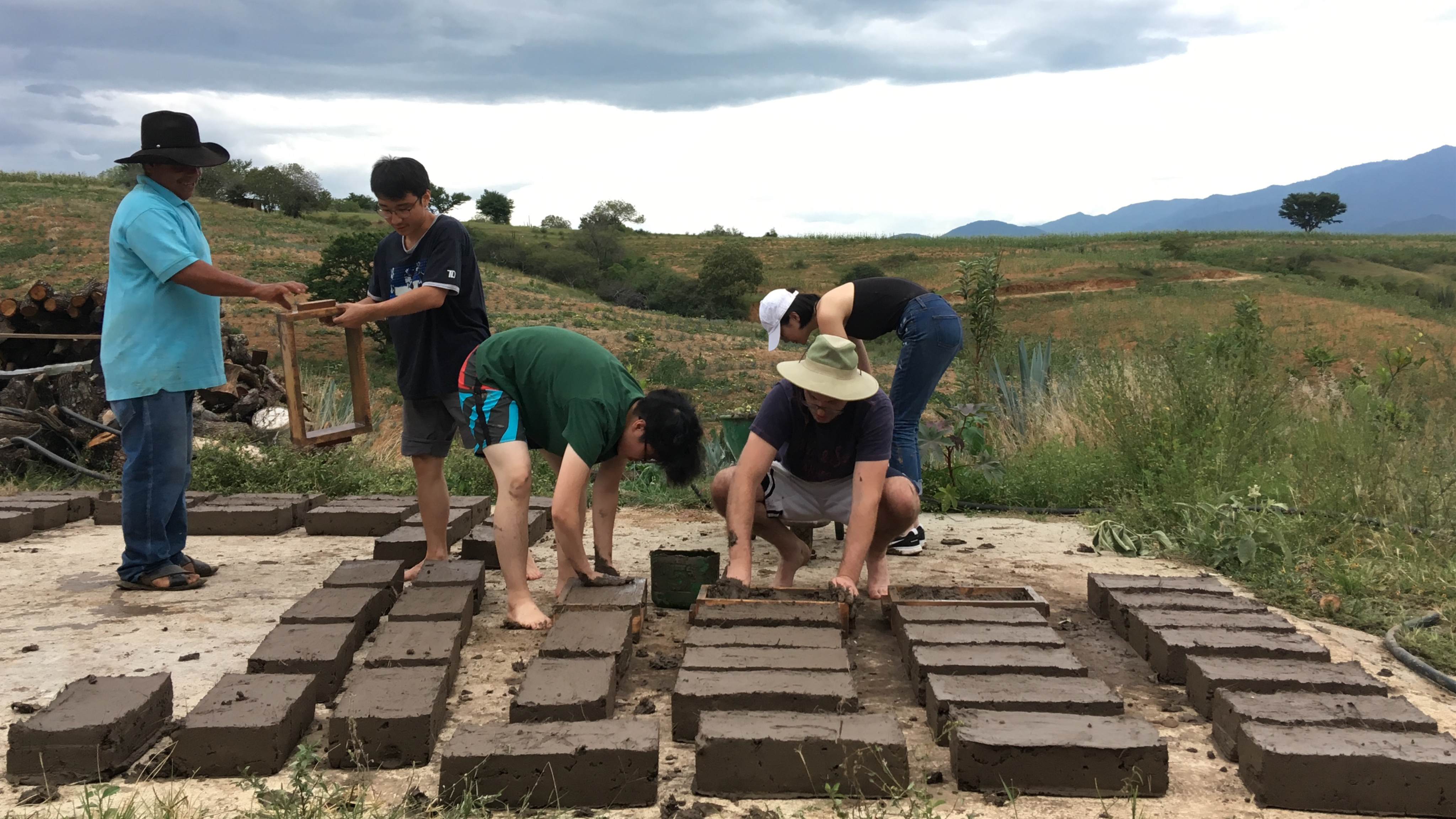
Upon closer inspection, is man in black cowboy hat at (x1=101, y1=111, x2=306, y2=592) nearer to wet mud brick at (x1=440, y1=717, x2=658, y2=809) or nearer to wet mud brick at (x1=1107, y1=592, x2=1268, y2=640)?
wet mud brick at (x1=440, y1=717, x2=658, y2=809)

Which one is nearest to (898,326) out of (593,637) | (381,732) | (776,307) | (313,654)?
(776,307)

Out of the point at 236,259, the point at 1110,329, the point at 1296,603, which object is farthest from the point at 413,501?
the point at 236,259

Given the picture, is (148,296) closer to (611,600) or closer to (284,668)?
(284,668)

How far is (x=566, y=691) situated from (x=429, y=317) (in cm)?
206

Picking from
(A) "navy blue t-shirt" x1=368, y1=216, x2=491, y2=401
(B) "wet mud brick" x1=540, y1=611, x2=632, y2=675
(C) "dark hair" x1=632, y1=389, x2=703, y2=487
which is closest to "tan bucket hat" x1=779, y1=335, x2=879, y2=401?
(C) "dark hair" x1=632, y1=389, x2=703, y2=487

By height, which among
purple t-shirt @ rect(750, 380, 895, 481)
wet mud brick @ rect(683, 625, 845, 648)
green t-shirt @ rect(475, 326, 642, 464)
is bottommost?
wet mud brick @ rect(683, 625, 845, 648)

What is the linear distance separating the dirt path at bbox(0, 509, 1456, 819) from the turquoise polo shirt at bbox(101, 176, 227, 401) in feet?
3.42

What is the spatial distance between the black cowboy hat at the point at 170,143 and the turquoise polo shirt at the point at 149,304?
0.13 meters

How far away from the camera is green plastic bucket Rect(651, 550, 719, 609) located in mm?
4562

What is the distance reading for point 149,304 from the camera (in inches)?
177

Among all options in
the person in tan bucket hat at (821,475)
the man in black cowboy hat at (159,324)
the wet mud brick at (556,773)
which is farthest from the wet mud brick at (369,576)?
the wet mud brick at (556,773)

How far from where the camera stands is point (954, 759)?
2.78m

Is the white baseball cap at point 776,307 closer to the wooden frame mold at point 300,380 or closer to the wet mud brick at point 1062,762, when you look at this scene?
the wooden frame mold at point 300,380

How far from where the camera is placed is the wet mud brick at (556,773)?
104 inches
